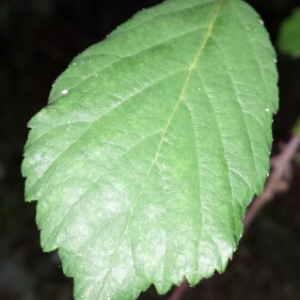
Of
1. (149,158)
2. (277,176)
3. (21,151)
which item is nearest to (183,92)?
(149,158)

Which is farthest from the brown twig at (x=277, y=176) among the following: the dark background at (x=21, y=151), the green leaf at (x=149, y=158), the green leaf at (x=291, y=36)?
the dark background at (x=21, y=151)

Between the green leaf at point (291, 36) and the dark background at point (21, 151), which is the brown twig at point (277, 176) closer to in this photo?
the green leaf at point (291, 36)

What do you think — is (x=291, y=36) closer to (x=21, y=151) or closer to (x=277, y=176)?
(x=277, y=176)

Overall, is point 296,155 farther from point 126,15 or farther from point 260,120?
point 126,15

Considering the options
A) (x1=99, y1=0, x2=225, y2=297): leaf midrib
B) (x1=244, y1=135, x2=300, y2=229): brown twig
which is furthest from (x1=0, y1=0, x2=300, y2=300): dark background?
(x1=99, y1=0, x2=225, y2=297): leaf midrib

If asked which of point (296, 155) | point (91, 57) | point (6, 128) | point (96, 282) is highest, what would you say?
point (91, 57)

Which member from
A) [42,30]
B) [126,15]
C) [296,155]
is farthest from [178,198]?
[42,30]
